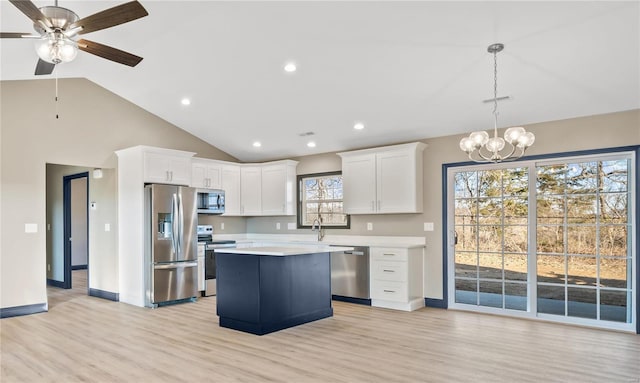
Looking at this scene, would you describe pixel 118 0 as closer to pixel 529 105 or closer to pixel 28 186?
pixel 28 186

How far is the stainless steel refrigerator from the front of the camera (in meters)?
6.04

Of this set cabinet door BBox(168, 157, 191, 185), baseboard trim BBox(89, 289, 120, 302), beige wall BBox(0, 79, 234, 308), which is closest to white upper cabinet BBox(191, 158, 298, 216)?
cabinet door BBox(168, 157, 191, 185)

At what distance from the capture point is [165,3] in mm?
3879

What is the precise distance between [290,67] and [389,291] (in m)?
→ 3.20

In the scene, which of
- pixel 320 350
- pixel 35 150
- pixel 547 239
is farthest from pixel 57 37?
pixel 547 239

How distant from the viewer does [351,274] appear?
20.7 feet

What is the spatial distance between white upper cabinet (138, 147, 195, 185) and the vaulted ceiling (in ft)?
2.37

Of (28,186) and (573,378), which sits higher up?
(28,186)

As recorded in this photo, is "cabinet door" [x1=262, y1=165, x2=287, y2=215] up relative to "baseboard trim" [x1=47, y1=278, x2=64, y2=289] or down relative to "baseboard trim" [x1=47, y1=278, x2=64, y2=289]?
up

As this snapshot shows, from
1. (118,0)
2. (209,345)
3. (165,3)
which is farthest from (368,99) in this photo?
(209,345)

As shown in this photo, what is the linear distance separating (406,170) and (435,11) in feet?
9.15

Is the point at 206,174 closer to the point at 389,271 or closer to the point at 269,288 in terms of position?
the point at 269,288

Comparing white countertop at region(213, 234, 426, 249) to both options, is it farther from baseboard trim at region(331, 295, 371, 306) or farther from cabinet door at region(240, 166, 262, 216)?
baseboard trim at region(331, 295, 371, 306)

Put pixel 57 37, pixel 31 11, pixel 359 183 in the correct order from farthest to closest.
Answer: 1. pixel 359 183
2. pixel 57 37
3. pixel 31 11
